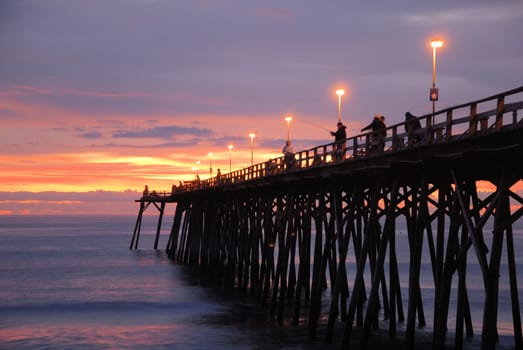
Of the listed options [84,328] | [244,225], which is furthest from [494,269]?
[244,225]

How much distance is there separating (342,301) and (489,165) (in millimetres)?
12373

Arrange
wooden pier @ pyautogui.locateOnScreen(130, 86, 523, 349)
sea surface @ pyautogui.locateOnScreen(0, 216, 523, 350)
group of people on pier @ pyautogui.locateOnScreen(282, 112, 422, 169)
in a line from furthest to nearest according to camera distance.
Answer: sea surface @ pyautogui.locateOnScreen(0, 216, 523, 350), group of people on pier @ pyautogui.locateOnScreen(282, 112, 422, 169), wooden pier @ pyautogui.locateOnScreen(130, 86, 523, 349)

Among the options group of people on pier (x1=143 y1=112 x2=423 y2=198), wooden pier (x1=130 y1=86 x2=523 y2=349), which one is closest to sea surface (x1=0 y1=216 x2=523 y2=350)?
wooden pier (x1=130 y1=86 x2=523 y2=349)

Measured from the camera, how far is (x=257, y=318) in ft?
101

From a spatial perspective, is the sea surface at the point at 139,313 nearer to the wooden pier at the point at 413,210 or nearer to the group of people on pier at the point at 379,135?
the wooden pier at the point at 413,210

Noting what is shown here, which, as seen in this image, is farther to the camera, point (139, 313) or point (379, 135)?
point (139, 313)

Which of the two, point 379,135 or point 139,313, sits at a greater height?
point 379,135

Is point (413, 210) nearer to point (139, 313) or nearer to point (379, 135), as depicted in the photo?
point (379, 135)

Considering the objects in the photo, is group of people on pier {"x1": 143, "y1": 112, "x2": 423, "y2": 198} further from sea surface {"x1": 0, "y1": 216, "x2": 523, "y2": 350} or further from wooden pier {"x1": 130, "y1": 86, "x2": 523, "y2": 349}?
sea surface {"x1": 0, "y1": 216, "x2": 523, "y2": 350}

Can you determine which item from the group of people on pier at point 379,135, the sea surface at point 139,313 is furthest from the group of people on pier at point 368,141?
the sea surface at point 139,313

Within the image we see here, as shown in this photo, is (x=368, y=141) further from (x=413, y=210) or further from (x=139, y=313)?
(x=139, y=313)

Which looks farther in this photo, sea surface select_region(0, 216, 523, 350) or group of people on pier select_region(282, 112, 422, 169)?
sea surface select_region(0, 216, 523, 350)

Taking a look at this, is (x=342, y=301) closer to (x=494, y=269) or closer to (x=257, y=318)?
(x=257, y=318)

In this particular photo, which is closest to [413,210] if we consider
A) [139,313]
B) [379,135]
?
[379,135]
